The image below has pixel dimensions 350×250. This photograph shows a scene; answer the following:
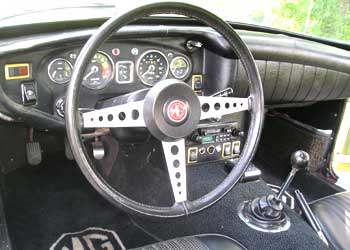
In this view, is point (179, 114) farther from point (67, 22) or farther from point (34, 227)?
point (34, 227)

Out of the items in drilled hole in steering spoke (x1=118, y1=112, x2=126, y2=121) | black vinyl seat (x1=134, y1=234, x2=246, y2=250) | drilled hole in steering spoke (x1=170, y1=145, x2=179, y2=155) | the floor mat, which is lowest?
the floor mat

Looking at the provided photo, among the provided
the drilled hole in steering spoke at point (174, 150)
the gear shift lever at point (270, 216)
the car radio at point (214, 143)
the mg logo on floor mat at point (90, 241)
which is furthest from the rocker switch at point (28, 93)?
the gear shift lever at point (270, 216)

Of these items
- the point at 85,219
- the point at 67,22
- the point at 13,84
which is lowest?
the point at 85,219

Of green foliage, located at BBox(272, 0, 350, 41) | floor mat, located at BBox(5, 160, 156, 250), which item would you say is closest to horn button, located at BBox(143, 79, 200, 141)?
floor mat, located at BBox(5, 160, 156, 250)

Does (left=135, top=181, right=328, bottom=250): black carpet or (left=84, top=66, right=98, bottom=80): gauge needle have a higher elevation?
(left=84, top=66, right=98, bottom=80): gauge needle

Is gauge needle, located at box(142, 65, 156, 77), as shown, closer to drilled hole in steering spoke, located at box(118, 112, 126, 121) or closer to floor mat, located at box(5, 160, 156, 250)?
drilled hole in steering spoke, located at box(118, 112, 126, 121)

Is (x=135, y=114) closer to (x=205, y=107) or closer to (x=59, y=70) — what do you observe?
(x=205, y=107)

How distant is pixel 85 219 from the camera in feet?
6.11

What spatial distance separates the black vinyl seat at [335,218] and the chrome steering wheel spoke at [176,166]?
619 millimetres

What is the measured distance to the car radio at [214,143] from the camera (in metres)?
1.61

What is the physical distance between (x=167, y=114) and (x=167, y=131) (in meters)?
0.05

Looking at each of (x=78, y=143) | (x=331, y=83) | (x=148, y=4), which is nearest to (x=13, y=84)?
(x=78, y=143)

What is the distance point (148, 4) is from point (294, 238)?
115 cm

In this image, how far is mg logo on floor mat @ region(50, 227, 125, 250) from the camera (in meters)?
1.68
